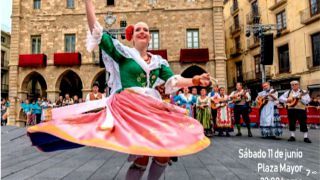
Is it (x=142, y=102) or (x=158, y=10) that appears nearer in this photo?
(x=142, y=102)

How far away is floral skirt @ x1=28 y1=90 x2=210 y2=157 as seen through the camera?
1.92 meters

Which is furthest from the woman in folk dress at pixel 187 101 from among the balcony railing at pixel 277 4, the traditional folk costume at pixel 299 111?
the balcony railing at pixel 277 4

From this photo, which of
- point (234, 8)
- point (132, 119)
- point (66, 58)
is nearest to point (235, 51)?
point (234, 8)

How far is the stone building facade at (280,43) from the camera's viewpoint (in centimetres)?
2009

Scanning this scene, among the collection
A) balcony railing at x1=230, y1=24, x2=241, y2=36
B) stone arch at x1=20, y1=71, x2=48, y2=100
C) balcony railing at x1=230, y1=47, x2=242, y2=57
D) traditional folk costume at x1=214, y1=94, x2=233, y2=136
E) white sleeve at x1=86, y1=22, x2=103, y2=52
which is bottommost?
traditional folk costume at x1=214, y1=94, x2=233, y2=136

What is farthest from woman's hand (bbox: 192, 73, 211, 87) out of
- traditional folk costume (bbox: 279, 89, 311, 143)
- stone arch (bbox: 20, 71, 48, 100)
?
stone arch (bbox: 20, 71, 48, 100)

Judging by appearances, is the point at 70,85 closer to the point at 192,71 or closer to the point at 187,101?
the point at 192,71

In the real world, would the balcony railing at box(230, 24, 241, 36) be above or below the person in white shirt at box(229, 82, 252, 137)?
above

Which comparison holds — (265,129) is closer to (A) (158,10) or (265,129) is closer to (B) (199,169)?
(B) (199,169)

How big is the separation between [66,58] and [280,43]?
16.7 m

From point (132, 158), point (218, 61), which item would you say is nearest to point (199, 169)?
point (132, 158)

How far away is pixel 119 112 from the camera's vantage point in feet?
7.54

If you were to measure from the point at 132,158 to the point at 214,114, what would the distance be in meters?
8.12

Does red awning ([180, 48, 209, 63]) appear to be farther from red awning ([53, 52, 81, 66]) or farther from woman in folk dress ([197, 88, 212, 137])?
woman in folk dress ([197, 88, 212, 137])
